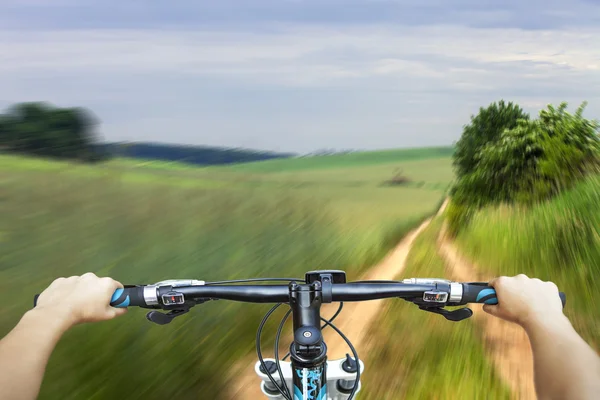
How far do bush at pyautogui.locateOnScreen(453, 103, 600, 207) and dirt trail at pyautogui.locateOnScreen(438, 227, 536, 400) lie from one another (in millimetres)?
806

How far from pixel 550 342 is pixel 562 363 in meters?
0.06

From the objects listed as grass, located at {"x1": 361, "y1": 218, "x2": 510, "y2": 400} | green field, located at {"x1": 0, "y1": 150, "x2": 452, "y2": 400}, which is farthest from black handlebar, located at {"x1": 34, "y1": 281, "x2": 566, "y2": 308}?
grass, located at {"x1": 361, "y1": 218, "x2": 510, "y2": 400}

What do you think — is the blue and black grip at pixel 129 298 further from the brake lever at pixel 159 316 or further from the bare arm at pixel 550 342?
the bare arm at pixel 550 342

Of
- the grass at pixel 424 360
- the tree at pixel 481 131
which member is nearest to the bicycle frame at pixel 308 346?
the grass at pixel 424 360

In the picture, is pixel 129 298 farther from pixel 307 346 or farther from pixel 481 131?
pixel 481 131

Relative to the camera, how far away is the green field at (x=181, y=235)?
1868 mm

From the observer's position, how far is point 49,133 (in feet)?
6.20

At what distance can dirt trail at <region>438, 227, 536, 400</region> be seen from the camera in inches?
116

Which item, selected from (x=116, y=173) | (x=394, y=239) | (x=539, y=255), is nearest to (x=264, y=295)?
(x=116, y=173)

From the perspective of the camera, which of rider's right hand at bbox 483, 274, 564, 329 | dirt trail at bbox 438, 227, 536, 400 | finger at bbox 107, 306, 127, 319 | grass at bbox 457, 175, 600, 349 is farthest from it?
grass at bbox 457, 175, 600, 349

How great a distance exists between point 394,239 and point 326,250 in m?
0.73

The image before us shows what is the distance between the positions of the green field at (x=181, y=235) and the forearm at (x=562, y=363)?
66.6 inches

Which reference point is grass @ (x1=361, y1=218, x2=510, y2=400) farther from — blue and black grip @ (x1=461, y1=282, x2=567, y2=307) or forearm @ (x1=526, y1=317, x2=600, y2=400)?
forearm @ (x1=526, y1=317, x2=600, y2=400)

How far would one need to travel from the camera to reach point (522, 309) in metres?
1.09
